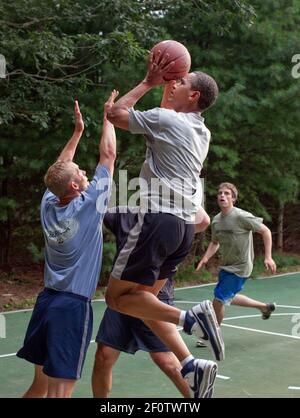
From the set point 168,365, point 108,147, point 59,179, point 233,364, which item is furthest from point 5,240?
point 59,179

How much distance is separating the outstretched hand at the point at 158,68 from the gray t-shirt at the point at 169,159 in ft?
0.63

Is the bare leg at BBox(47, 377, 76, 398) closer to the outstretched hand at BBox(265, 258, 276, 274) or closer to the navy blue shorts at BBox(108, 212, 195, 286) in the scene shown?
the navy blue shorts at BBox(108, 212, 195, 286)

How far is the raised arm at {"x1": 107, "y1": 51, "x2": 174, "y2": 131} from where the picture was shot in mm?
3611

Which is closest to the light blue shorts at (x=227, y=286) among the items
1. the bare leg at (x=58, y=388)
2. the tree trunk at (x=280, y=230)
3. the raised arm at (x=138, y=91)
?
the bare leg at (x=58, y=388)

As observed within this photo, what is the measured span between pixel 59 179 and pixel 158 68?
0.90 meters

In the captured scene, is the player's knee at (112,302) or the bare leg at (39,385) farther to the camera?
the bare leg at (39,385)

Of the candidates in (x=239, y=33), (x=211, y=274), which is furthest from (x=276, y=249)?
(x=239, y=33)

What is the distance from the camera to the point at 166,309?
3.73 m

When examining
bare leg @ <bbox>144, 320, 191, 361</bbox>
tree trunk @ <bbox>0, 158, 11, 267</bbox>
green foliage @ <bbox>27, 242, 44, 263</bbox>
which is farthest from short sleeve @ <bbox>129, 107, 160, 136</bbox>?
tree trunk @ <bbox>0, 158, 11, 267</bbox>

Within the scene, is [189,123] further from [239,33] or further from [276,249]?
[276,249]

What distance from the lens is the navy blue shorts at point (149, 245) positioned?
144 inches

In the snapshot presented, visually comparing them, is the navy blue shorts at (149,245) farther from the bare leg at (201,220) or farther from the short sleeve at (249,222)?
the short sleeve at (249,222)

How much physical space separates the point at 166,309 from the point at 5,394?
203 cm

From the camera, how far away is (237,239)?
710 centimetres
